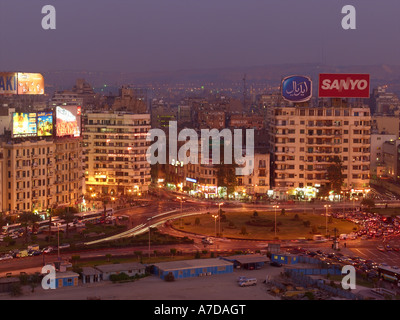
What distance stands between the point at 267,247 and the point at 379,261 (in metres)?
4.81

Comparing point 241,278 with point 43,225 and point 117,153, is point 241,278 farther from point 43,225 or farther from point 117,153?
point 117,153

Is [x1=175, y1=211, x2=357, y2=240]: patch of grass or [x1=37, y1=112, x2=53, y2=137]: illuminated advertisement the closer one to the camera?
[x1=175, y1=211, x2=357, y2=240]: patch of grass

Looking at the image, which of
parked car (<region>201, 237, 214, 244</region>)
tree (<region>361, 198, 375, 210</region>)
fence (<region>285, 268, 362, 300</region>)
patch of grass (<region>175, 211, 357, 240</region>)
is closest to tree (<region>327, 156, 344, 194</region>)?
tree (<region>361, 198, 375, 210</region>)

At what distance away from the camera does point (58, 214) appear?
122 ft

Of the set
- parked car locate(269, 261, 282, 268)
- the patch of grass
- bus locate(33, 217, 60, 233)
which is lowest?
parked car locate(269, 261, 282, 268)

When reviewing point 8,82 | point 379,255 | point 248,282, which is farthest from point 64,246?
point 379,255

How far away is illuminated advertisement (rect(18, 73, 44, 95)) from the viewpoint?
4041 cm

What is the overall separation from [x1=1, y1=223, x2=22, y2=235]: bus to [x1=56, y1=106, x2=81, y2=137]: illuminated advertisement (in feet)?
23.3

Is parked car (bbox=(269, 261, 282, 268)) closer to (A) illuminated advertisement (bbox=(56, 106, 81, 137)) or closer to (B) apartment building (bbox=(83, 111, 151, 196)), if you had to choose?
(A) illuminated advertisement (bbox=(56, 106, 81, 137))

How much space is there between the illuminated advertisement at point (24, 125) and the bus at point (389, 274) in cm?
1942

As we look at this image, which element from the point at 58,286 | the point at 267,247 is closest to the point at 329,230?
the point at 267,247

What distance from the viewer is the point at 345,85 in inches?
1768

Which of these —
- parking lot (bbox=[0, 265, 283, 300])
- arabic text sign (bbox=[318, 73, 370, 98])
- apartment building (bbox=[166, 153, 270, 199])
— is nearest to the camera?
parking lot (bbox=[0, 265, 283, 300])
